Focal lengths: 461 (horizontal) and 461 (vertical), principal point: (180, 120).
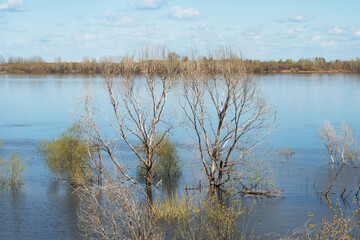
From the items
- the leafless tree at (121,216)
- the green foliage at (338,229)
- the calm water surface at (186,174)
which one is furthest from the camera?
the calm water surface at (186,174)

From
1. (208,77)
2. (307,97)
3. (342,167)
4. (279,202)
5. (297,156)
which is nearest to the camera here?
(279,202)

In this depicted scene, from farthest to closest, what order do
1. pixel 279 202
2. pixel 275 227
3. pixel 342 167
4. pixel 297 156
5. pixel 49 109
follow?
1. pixel 49 109
2. pixel 297 156
3. pixel 342 167
4. pixel 279 202
5. pixel 275 227

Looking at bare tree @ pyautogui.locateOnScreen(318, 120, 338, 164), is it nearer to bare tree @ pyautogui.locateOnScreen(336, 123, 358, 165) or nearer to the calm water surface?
bare tree @ pyautogui.locateOnScreen(336, 123, 358, 165)

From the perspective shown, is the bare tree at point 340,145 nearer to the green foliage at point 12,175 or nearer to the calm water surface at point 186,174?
the calm water surface at point 186,174

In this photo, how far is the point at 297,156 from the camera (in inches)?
1112

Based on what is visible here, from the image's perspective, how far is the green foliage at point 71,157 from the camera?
2225cm

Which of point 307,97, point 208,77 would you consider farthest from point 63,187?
point 307,97

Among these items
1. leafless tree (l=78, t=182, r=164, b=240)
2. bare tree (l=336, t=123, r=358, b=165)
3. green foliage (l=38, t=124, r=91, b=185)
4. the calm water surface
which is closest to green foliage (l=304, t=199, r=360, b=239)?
the calm water surface

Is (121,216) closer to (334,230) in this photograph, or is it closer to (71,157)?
(334,230)

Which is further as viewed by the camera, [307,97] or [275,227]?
[307,97]

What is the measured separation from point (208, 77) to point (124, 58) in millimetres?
3969

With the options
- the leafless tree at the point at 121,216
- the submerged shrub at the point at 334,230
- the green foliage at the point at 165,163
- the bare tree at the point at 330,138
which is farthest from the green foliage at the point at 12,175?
the bare tree at the point at 330,138

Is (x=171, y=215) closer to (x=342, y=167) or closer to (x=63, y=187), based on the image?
(x=63, y=187)

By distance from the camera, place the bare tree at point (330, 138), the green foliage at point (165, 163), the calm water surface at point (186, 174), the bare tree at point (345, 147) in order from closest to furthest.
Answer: the calm water surface at point (186, 174)
the green foliage at point (165, 163)
the bare tree at point (345, 147)
the bare tree at point (330, 138)
